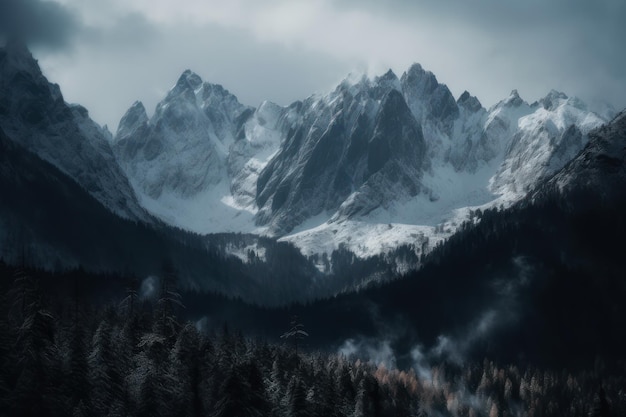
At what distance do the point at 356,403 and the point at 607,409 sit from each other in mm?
34309

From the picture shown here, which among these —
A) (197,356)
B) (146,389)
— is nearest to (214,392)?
(197,356)

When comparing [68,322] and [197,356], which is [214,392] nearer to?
[197,356]

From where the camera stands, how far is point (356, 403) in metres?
124

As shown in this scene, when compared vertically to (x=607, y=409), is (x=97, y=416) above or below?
above

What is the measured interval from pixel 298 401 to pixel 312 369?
2246 inches

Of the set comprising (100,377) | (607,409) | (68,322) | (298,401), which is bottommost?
(607,409)

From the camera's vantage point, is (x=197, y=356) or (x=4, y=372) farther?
(x=197, y=356)

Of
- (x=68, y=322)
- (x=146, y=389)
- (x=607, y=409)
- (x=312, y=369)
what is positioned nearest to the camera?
(x=146, y=389)

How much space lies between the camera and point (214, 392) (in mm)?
114250

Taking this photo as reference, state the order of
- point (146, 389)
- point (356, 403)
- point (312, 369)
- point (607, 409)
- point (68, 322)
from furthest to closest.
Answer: point (312, 369) → point (68, 322) → point (356, 403) → point (607, 409) → point (146, 389)

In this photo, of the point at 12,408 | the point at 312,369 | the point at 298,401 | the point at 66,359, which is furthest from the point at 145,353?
the point at 312,369

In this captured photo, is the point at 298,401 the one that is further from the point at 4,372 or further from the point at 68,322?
the point at 68,322

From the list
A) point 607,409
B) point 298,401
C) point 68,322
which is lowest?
point 607,409

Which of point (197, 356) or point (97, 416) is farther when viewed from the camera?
point (197, 356)
